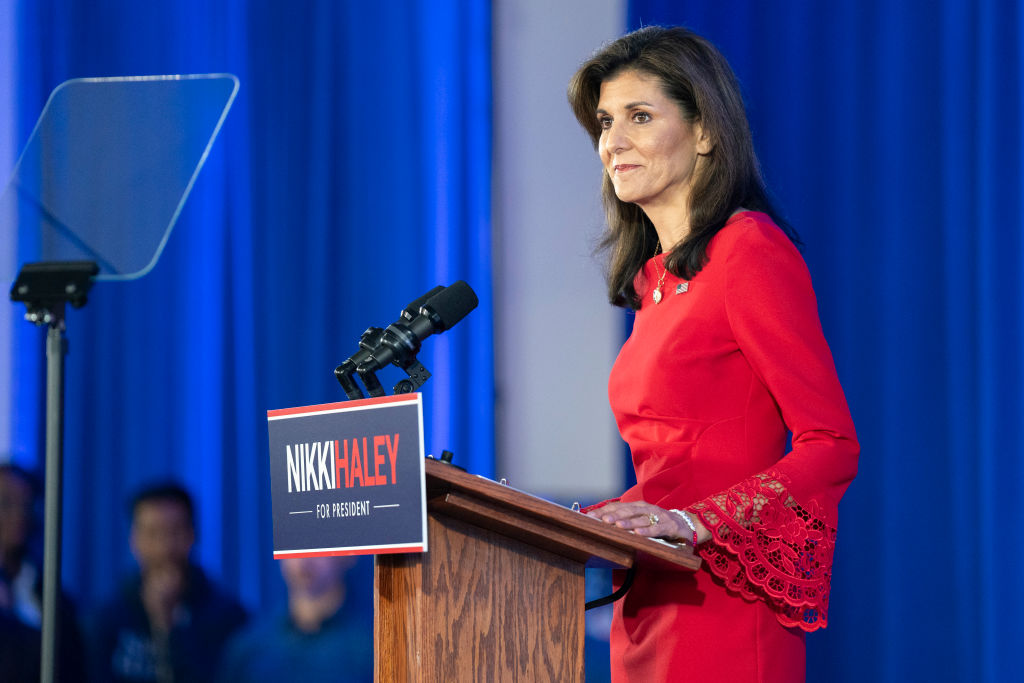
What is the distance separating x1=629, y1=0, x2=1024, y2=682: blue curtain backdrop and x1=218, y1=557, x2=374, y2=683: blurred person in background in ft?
4.66

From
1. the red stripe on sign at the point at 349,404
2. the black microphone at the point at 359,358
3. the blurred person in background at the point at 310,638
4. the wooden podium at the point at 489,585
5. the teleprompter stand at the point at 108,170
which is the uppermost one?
the teleprompter stand at the point at 108,170

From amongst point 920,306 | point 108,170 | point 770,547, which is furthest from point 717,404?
point 108,170

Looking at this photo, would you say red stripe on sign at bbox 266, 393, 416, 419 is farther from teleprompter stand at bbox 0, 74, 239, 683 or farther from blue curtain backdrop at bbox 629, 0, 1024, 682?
blue curtain backdrop at bbox 629, 0, 1024, 682

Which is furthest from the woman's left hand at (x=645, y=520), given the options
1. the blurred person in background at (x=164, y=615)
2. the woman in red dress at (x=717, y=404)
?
the blurred person in background at (x=164, y=615)

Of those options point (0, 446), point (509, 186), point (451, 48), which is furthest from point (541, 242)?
point (0, 446)

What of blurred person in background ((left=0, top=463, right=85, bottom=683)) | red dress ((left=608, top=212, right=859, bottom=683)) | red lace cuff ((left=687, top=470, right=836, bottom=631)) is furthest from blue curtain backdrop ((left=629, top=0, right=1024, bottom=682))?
blurred person in background ((left=0, top=463, right=85, bottom=683))

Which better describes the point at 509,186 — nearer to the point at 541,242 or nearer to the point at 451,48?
the point at 541,242

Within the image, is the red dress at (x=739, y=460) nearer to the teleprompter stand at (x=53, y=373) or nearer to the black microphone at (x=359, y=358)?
the black microphone at (x=359, y=358)

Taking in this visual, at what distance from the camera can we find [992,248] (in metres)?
2.67

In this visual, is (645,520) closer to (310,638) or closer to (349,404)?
(349,404)

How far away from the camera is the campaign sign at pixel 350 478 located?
1.06 metres

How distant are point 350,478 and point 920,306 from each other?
6.82 ft

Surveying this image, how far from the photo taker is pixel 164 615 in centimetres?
341

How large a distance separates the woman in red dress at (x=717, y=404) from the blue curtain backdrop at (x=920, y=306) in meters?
1.23
